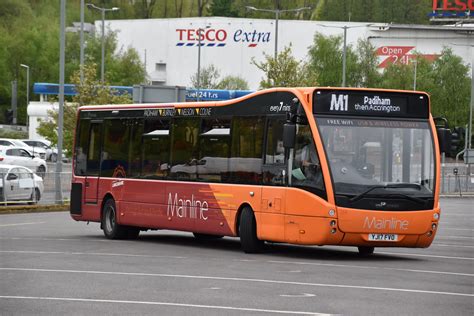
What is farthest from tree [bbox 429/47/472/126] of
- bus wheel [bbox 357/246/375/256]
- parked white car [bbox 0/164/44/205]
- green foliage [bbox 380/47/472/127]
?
bus wheel [bbox 357/246/375/256]

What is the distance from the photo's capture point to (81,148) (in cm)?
2884

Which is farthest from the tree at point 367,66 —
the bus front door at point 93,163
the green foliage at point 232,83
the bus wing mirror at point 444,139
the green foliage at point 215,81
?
the bus wing mirror at point 444,139

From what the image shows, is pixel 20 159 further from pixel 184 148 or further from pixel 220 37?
pixel 220 37

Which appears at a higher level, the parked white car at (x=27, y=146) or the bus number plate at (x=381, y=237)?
the parked white car at (x=27, y=146)

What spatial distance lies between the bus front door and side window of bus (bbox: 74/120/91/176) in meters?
0.17

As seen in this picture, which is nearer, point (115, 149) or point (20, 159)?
point (115, 149)

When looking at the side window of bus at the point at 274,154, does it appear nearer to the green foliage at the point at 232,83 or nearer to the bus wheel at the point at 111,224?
the bus wheel at the point at 111,224

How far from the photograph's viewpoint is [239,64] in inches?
4719

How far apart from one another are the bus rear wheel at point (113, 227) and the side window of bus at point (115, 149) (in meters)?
0.66

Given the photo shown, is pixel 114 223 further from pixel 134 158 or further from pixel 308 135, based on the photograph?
pixel 308 135

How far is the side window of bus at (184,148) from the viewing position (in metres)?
24.7

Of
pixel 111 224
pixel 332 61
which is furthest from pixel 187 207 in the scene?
pixel 332 61

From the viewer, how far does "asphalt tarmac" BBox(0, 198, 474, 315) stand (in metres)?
13.7

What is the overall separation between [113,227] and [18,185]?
16.7 meters
